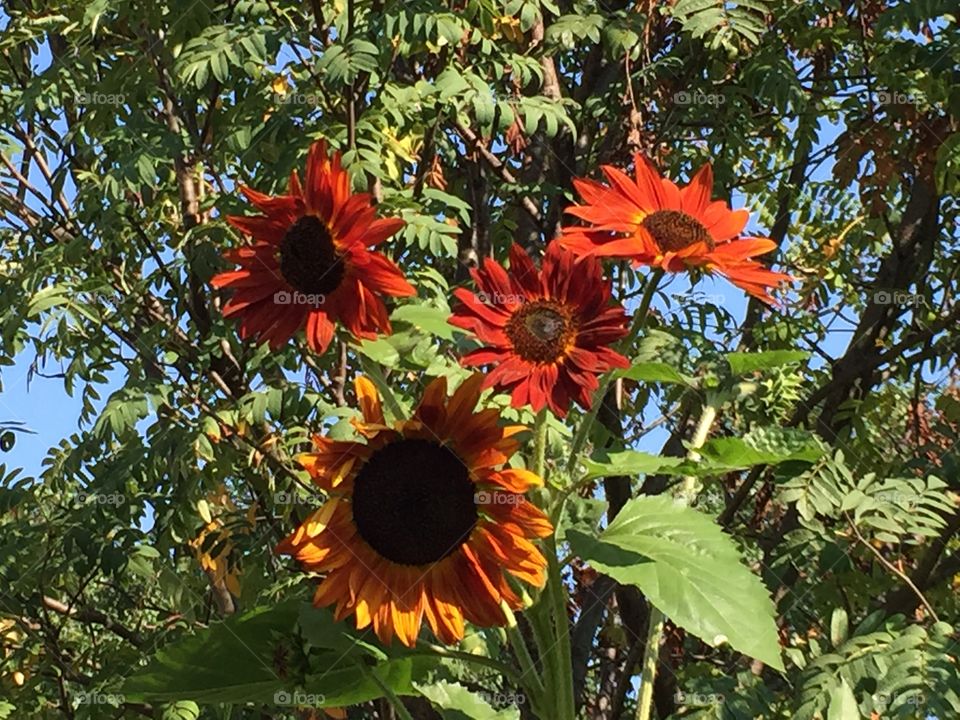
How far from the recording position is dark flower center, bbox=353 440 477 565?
152cm

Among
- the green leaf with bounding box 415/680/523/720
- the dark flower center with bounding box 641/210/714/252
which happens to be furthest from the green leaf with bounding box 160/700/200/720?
the dark flower center with bounding box 641/210/714/252

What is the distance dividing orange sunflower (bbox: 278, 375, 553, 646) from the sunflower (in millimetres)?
58

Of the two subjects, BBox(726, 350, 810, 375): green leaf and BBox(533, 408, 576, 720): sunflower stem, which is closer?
BBox(533, 408, 576, 720): sunflower stem

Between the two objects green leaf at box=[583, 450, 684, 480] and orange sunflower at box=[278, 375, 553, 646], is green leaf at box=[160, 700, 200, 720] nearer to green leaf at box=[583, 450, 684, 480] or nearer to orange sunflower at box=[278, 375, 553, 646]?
orange sunflower at box=[278, 375, 553, 646]

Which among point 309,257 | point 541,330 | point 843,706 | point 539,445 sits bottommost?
point 843,706

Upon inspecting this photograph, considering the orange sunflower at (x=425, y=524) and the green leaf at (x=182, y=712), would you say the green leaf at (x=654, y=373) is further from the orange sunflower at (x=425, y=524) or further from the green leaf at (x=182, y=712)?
the green leaf at (x=182, y=712)

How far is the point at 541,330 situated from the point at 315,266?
0.29 m

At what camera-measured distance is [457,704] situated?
1.96m

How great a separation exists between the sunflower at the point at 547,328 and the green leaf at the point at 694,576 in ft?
0.62

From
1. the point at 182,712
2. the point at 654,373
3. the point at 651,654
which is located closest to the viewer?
the point at 654,373

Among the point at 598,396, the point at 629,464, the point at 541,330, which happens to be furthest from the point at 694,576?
the point at 541,330

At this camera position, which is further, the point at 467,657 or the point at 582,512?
the point at 582,512

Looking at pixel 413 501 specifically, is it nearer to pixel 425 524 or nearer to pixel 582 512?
pixel 425 524

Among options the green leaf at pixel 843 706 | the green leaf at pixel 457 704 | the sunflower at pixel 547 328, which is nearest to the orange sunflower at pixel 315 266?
the sunflower at pixel 547 328
